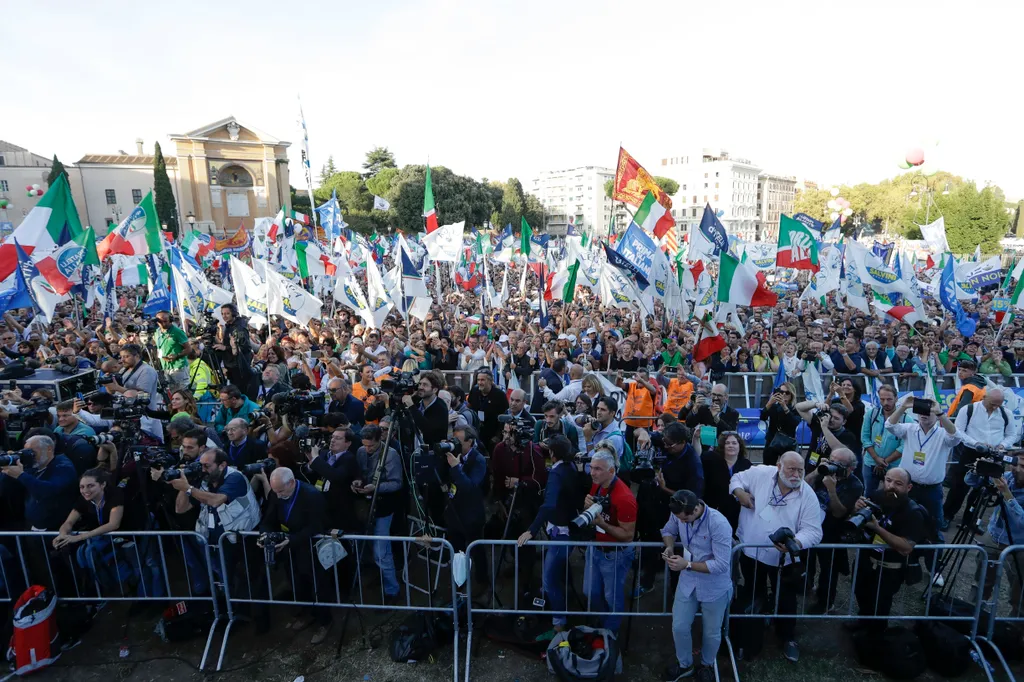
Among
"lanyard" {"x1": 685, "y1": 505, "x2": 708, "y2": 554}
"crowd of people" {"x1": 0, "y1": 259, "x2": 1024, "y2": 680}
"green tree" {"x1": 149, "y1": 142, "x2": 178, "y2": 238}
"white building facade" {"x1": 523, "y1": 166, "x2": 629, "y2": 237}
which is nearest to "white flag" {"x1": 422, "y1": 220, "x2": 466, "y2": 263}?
"crowd of people" {"x1": 0, "y1": 259, "x2": 1024, "y2": 680}

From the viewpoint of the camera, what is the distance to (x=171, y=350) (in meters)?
8.70

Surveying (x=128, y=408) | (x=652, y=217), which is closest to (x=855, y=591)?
(x=128, y=408)

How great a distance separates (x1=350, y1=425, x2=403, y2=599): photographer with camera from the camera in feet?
17.3

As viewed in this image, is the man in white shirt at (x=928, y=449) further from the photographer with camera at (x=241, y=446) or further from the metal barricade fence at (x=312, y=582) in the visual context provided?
the photographer with camera at (x=241, y=446)

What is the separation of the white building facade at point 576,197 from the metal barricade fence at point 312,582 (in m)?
102

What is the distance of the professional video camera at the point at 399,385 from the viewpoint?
16.6 feet

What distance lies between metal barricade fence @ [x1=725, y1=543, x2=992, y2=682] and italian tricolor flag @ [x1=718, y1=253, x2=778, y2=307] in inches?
214

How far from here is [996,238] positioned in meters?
46.7

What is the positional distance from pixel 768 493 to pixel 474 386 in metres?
3.97

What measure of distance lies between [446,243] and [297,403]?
9232mm

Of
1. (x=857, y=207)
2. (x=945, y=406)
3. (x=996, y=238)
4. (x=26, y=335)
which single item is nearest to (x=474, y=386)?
(x=945, y=406)

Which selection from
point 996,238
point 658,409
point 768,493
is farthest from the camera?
point 996,238

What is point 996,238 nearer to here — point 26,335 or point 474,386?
point 474,386

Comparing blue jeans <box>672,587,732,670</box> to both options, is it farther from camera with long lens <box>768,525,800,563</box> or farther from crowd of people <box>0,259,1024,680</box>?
camera with long lens <box>768,525,800,563</box>
